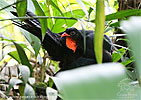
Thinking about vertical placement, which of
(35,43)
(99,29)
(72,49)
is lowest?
(72,49)

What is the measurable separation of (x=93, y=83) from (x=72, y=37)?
1.33m

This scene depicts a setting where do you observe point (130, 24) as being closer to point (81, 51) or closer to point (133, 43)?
point (133, 43)

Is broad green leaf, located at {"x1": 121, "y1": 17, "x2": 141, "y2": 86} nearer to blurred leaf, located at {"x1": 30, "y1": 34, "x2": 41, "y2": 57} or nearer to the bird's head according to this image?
blurred leaf, located at {"x1": 30, "y1": 34, "x2": 41, "y2": 57}

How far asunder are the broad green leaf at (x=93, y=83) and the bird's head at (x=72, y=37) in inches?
51.1

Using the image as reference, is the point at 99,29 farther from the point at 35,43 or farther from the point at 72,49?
the point at 72,49

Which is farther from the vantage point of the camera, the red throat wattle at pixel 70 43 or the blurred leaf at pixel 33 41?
the red throat wattle at pixel 70 43

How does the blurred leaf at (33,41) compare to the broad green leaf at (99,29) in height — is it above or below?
below

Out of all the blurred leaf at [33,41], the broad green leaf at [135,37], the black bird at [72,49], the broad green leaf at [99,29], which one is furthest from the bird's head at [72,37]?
the broad green leaf at [135,37]

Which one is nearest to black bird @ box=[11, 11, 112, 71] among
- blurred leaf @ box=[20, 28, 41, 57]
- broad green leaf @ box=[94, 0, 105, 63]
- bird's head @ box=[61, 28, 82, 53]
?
bird's head @ box=[61, 28, 82, 53]

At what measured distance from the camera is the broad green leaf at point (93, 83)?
0.68ft

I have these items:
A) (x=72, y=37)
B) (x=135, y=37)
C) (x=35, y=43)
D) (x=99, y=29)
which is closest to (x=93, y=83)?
(x=135, y=37)

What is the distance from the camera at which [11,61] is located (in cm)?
196

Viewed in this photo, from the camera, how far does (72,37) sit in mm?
1546

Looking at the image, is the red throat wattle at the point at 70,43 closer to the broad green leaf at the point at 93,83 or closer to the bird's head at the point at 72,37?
the bird's head at the point at 72,37
